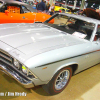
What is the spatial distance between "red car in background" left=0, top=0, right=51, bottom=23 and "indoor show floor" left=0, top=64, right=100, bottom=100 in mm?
2763

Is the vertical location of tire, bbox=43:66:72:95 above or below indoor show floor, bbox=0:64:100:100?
above

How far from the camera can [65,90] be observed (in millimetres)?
2328

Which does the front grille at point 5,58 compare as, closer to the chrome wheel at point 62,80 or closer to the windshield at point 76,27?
the chrome wheel at point 62,80

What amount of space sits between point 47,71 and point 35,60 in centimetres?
28

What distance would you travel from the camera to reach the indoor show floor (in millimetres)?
2047

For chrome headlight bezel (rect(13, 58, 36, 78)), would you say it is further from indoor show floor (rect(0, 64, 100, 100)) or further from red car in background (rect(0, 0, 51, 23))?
red car in background (rect(0, 0, 51, 23))

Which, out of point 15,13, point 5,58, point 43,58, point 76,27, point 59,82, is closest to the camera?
point 43,58

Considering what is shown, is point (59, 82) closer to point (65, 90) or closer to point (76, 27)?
point (65, 90)

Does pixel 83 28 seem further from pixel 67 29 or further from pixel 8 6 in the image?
pixel 8 6

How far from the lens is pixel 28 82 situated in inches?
64.8

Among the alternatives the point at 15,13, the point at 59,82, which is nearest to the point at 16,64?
the point at 59,82

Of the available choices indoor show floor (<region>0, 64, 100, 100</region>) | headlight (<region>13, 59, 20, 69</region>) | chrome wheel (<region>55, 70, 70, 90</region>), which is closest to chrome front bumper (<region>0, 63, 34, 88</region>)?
headlight (<region>13, 59, 20, 69</region>)

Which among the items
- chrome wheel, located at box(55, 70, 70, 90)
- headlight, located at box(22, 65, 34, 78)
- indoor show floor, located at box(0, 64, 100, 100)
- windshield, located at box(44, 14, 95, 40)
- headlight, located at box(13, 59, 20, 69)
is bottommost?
indoor show floor, located at box(0, 64, 100, 100)

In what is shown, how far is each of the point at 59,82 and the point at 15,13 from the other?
3.62 metres
